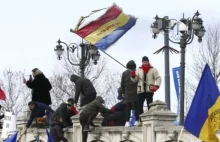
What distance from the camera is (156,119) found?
1988cm

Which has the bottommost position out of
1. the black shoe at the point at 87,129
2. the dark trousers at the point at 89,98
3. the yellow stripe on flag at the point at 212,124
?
the yellow stripe on flag at the point at 212,124

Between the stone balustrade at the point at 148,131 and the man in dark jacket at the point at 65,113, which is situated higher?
the man in dark jacket at the point at 65,113

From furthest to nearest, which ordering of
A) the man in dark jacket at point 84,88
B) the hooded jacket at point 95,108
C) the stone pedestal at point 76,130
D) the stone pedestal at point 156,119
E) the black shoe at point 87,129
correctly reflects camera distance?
the stone pedestal at point 76,130 → the man in dark jacket at point 84,88 → the black shoe at point 87,129 → the hooded jacket at point 95,108 → the stone pedestal at point 156,119

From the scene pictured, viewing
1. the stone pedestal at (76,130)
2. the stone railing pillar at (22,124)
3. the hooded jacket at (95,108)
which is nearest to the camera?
the hooded jacket at (95,108)

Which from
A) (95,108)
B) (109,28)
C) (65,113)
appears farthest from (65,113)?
(109,28)

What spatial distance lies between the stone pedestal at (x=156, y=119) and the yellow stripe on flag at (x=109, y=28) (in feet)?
9.81

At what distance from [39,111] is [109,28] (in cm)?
360

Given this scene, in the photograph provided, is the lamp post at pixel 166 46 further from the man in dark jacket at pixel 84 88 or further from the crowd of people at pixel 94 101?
the man in dark jacket at pixel 84 88

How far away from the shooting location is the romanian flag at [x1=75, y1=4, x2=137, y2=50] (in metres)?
22.1

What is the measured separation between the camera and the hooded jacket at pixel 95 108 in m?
21.1

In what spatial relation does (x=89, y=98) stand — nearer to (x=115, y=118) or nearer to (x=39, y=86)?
(x=115, y=118)

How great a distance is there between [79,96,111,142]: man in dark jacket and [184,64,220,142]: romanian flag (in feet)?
23.0

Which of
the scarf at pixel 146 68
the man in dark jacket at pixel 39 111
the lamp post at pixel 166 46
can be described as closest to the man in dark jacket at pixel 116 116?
the scarf at pixel 146 68

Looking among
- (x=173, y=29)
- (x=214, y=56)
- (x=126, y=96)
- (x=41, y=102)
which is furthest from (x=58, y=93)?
(x=126, y=96)
